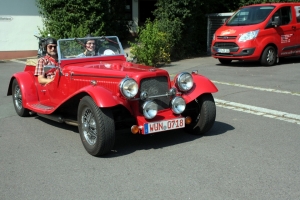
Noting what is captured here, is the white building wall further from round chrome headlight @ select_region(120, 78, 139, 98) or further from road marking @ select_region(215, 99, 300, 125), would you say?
round chrome headlight @ select_region(120, 78, 139, 98)

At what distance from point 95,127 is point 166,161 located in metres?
1.03

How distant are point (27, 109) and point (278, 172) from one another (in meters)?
4.92

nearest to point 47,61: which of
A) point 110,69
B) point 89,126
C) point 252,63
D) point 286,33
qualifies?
point 110,69

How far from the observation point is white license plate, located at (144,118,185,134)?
5430 millimetres

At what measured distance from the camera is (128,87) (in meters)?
5.41

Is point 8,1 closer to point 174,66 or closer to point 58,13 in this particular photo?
point 58,13

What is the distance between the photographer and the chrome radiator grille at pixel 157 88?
18.6ft

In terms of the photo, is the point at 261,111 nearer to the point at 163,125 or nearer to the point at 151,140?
the point at 151,140

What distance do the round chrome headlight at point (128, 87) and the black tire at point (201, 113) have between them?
43.1 inches

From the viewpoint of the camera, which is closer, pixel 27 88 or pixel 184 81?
pixel 184 81

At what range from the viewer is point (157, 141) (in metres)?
6.12

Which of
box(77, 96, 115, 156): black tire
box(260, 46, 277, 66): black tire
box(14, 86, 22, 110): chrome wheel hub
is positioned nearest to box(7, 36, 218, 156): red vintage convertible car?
box(77, 96, 115, 156): black tire

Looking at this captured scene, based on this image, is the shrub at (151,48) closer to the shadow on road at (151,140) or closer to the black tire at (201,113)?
the shadow on road at (151,140)

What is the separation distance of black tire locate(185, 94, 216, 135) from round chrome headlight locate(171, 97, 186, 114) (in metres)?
0.39
